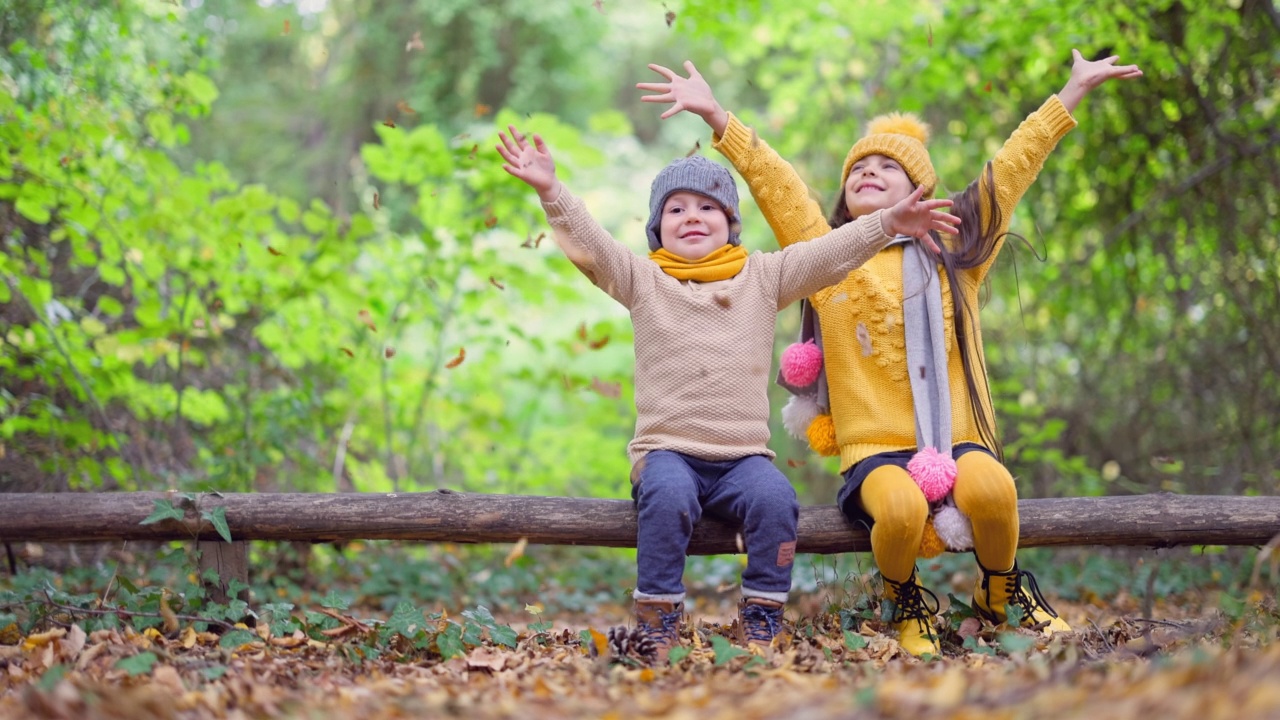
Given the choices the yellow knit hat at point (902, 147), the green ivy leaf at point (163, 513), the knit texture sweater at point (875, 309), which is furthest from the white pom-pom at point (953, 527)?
the green ivy leaf at point (163, 513)

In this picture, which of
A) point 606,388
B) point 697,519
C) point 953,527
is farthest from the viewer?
point 606,388

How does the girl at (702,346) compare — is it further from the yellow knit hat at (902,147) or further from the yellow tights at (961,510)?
the yellow knit hat at (902,147)

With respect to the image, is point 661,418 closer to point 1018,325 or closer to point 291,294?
point 291,294

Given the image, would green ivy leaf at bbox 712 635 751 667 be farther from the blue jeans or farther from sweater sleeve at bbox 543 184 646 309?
sweater sleeve at bbox 543 184 646 309

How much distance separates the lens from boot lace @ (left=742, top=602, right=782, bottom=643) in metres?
2.82

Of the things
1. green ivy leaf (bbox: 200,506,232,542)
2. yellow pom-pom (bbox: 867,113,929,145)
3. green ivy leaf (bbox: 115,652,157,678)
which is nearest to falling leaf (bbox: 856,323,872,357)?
yellow pom-pom (bbox: 867,113,929,145)

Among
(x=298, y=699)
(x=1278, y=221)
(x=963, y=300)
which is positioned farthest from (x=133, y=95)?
(x=1278, y=221)

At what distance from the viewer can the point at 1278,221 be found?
5.05 meters

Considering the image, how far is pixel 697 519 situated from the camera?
288 cm

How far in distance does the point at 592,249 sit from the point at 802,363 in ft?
2.90

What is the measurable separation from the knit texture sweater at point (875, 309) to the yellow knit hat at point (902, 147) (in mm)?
202

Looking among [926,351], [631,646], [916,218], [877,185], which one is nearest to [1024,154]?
[877,185]

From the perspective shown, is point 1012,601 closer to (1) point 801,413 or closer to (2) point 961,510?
(2) point 961,510

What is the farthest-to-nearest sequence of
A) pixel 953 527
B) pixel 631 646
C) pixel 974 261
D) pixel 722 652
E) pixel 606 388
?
pixel 606 388
pixel 974 261
pixel 953 527
pixel 631 646
pixel 722 652
